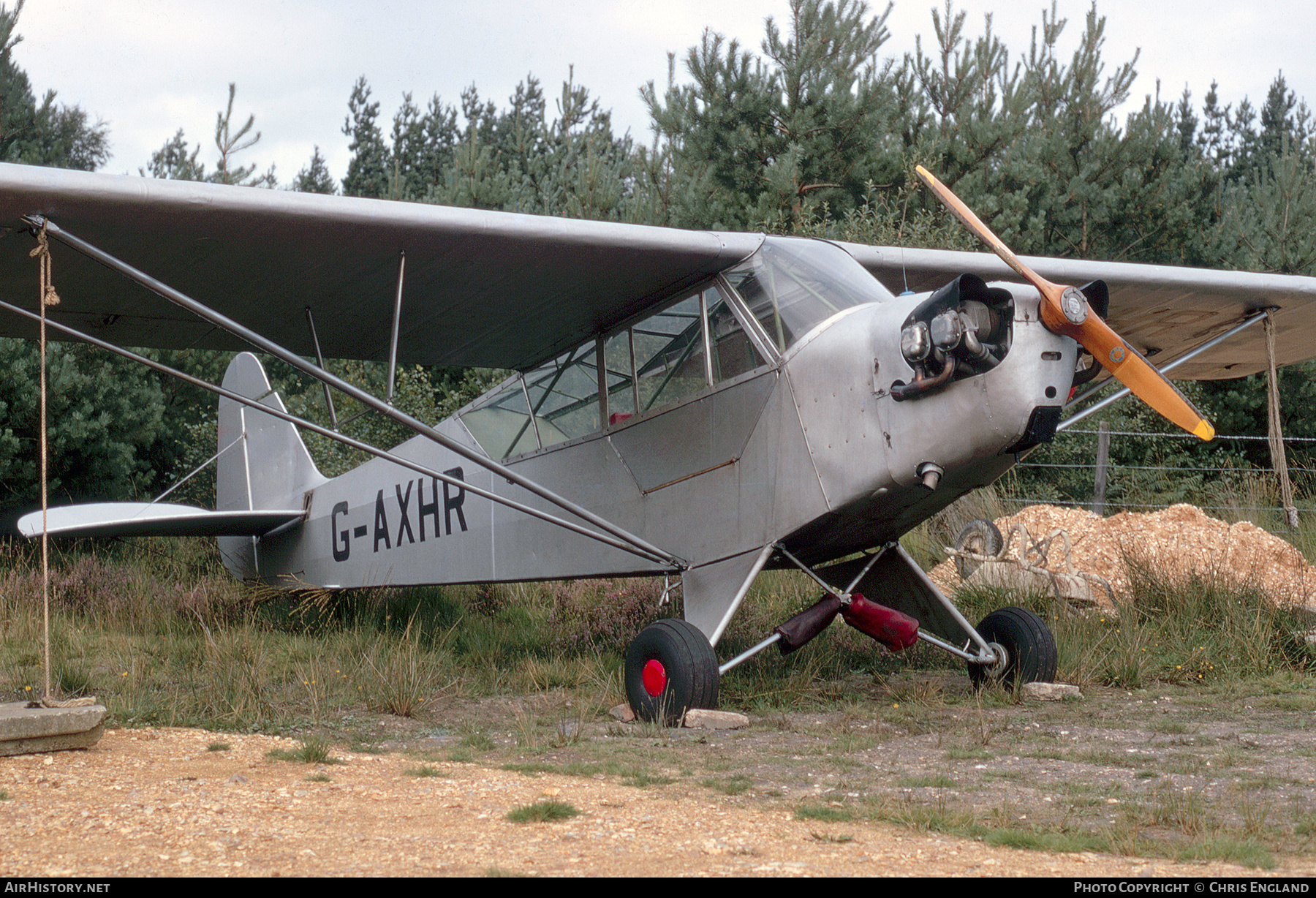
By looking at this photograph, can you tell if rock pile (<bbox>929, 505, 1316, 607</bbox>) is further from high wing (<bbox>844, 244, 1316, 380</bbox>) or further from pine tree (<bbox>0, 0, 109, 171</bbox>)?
pine tree (<bbox>0, 0, 109, 171</bbox>)

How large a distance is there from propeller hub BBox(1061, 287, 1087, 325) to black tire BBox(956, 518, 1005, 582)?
4659 mm

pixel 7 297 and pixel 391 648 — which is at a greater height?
pixel 7 297

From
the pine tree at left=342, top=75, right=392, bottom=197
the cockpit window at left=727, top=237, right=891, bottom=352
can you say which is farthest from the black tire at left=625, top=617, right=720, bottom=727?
the pine tree at left=342, top=75, right=392, bottom=197

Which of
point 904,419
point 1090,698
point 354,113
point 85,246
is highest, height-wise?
point 354,113

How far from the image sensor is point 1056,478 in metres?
15.0

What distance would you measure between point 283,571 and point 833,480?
632 cm

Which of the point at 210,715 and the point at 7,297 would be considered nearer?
the point at 210,715

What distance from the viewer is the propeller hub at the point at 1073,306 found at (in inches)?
189

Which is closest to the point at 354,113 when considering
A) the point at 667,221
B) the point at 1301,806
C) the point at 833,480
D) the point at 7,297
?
the point at 667,221

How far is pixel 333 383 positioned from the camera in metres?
5.60

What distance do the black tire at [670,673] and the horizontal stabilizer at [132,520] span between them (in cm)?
405

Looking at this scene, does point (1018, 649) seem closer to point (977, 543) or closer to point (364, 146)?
point (977, 543)

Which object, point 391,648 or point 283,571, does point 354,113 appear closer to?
point 283,571

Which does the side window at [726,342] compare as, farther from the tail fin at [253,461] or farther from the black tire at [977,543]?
the tail fin at [253,461]
